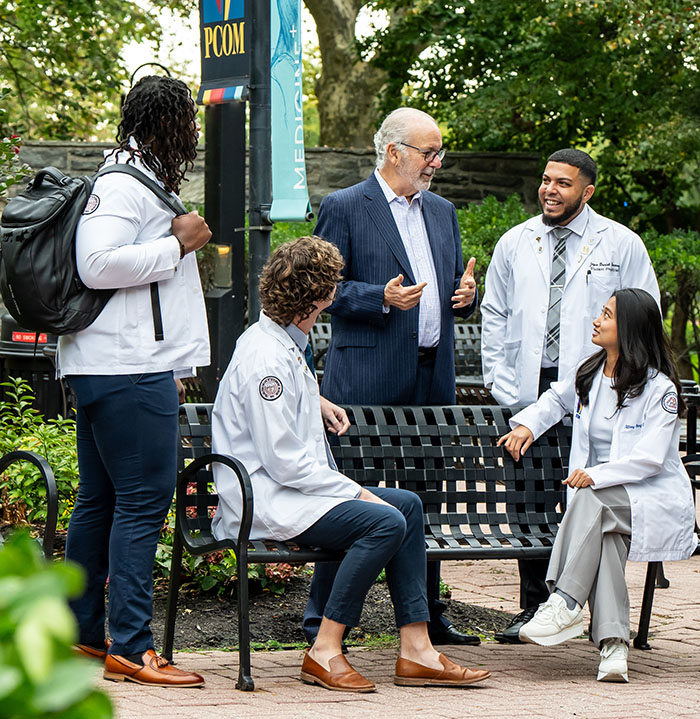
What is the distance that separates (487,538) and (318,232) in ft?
4.62

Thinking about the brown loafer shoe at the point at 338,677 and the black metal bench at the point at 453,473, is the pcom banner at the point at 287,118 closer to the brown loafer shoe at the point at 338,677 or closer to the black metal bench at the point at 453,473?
the black metal bench at the point at 453,473

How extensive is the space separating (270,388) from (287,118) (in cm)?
166

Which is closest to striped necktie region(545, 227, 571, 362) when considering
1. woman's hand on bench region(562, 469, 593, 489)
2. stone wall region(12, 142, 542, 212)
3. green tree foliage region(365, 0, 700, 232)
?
woman's hand on bench region(562, 469, 593, 489)

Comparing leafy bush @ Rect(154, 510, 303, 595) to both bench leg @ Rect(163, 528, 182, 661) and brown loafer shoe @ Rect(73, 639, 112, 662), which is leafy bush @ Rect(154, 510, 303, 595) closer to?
bench leg @ Rect(163, 528, 182, 661)

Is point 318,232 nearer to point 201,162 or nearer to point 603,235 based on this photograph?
point 603,235

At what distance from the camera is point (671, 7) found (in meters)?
10.9

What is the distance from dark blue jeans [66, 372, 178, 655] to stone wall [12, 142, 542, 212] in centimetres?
795

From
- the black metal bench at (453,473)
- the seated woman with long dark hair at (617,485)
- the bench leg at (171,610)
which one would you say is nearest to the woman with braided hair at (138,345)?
the bench leg at (171,610)

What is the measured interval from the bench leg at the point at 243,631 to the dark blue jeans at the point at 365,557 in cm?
25

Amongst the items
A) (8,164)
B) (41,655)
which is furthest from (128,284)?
(41,655)

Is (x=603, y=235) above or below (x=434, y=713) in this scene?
above

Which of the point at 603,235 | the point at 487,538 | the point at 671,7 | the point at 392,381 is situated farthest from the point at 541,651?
the point at 671,7

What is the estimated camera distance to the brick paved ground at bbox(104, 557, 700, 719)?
3.63 m

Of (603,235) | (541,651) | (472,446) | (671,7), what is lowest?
(541,651)
